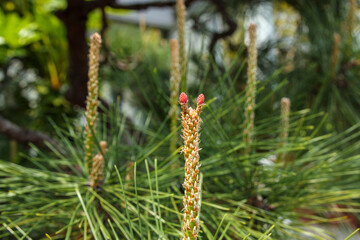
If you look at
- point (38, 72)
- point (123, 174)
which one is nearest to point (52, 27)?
point (38, 72)

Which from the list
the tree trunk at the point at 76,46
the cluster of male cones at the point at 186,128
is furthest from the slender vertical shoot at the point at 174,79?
the tree trunk at the point at 76,46

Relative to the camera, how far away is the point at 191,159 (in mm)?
120

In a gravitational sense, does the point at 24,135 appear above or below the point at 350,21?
below

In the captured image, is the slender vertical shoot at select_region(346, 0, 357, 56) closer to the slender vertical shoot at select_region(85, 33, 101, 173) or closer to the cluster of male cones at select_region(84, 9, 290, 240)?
the cluster of male cones at select_region(84, 9, 290, 240)

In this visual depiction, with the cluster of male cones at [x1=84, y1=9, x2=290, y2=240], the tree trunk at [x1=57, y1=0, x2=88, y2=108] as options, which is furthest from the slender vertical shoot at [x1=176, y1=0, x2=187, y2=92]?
the tree trunk at [x1=57, y1=0, x2=88, y2=108]

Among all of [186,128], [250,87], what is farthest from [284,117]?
[186,128]

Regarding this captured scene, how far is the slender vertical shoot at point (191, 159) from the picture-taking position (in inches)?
4.7

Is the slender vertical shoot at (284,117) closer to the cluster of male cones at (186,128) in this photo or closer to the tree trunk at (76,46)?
the cluster of male cones at (186,128)

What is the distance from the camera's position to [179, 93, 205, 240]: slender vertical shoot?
119 millimetres

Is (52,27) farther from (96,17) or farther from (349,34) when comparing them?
(349,34)

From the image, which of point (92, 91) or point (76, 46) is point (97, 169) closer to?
point (92, 91)

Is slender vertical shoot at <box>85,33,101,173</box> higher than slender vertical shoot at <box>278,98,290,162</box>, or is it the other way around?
slender vertical shoot at <box>85,33,101,173</box>

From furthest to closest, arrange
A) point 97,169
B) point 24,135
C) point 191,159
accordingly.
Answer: point 24,135, point 97,169, point 191,159

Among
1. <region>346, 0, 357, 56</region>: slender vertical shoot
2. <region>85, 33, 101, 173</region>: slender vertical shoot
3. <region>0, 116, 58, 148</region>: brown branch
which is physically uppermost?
<region>346, 0, 357, 56</region>: slender vertical shoot
